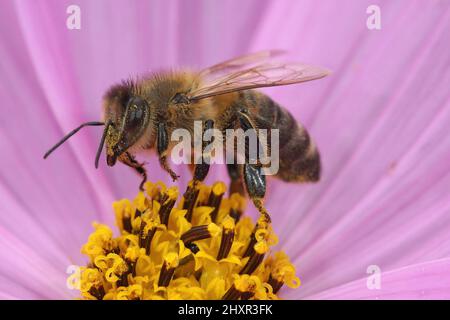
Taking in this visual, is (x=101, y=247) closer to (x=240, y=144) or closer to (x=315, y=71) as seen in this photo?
(x=240, y=144)

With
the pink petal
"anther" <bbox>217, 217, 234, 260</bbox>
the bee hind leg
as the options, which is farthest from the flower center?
the pink petal

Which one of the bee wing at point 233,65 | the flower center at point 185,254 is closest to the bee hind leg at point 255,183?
the flower center at point 185,254

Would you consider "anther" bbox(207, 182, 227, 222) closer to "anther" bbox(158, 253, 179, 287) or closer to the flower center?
the flower center

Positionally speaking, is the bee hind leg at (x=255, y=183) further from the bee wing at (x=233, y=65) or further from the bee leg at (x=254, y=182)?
the bee wing at (x=233, y=65)

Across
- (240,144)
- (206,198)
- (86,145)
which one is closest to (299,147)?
(240,144)

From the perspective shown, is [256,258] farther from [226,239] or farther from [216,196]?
[216,196]
